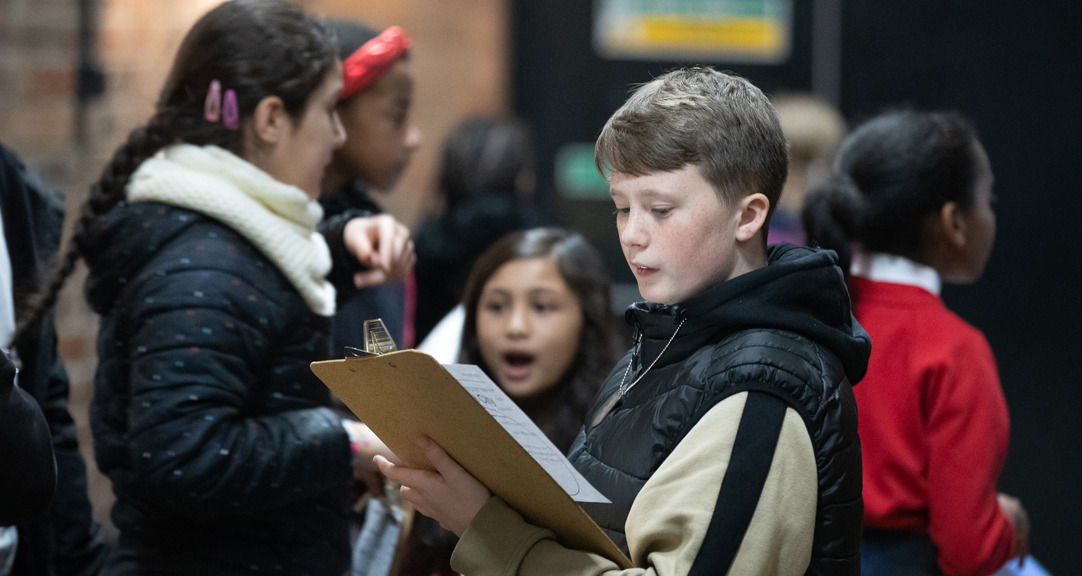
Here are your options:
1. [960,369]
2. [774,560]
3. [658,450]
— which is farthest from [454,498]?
[960,369]

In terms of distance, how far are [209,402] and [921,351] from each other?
1368 millimetres

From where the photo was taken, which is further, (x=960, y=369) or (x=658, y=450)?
(x=960, y=369)

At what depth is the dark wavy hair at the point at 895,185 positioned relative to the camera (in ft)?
7.27

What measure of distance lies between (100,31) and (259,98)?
1.50 m

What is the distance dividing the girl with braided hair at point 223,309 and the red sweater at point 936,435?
3.47ft

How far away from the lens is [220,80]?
183cm

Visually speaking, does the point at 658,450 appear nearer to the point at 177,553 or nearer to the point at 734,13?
the point at 177,553

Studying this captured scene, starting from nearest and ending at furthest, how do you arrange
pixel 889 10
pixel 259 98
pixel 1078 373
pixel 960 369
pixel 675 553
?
pixel 675 553 < pixel 259 98 < pixel 960 369 < pixel 1078 373 < pixel 889 10

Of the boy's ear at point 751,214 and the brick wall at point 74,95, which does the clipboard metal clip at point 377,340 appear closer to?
the boy's ear at point 751,214

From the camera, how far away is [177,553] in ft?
5.62

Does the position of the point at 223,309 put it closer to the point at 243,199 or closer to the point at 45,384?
the point at 243,199

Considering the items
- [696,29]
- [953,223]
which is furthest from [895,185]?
[696,29]

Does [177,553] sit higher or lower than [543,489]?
lower

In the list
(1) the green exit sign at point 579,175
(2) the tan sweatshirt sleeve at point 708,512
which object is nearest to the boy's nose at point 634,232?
(2) the tan sweatshirt sleeve at point 708,512
